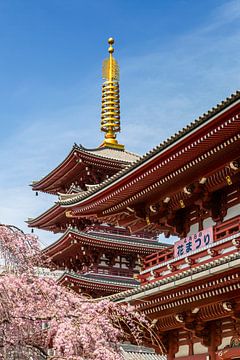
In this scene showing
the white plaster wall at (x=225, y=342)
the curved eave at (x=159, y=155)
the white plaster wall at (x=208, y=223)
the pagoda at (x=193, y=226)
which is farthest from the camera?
the white plaster wall at (x=208, y=223)

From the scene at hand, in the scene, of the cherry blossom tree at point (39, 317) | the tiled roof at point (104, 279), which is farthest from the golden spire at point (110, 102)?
the cherry blossom tree at point (39, 317)

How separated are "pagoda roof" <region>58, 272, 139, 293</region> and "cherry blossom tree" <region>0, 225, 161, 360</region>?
1962 centimetres

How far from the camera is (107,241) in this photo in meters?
33.8

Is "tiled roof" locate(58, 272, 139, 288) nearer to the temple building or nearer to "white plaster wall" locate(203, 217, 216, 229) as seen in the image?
the temple building

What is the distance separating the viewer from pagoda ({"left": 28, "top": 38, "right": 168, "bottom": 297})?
1316 inches

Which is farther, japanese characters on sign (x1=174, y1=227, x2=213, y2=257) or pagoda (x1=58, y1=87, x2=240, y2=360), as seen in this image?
japanese characters on sign (x1=174, y1=227, x2=213, y2=257)

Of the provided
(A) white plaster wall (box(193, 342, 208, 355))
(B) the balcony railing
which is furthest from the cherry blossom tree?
(A) white plaster wall (box(193, 342, 208, 355))

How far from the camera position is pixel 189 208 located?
18172mm

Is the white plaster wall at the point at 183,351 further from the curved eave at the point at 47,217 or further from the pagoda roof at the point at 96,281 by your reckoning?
the curved eave at the point at 47,217

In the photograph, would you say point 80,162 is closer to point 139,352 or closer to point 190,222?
point 139,352

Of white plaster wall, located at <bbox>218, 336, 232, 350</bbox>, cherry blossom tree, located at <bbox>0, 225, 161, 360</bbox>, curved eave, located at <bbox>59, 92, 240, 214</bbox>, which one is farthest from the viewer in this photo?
white plaster wall, located at <bbox>218, 336, 232, 350</bbox>

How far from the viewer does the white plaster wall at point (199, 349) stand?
16.6m

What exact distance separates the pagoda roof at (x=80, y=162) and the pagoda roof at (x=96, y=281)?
633 cm

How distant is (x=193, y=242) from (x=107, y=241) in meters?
17.2
